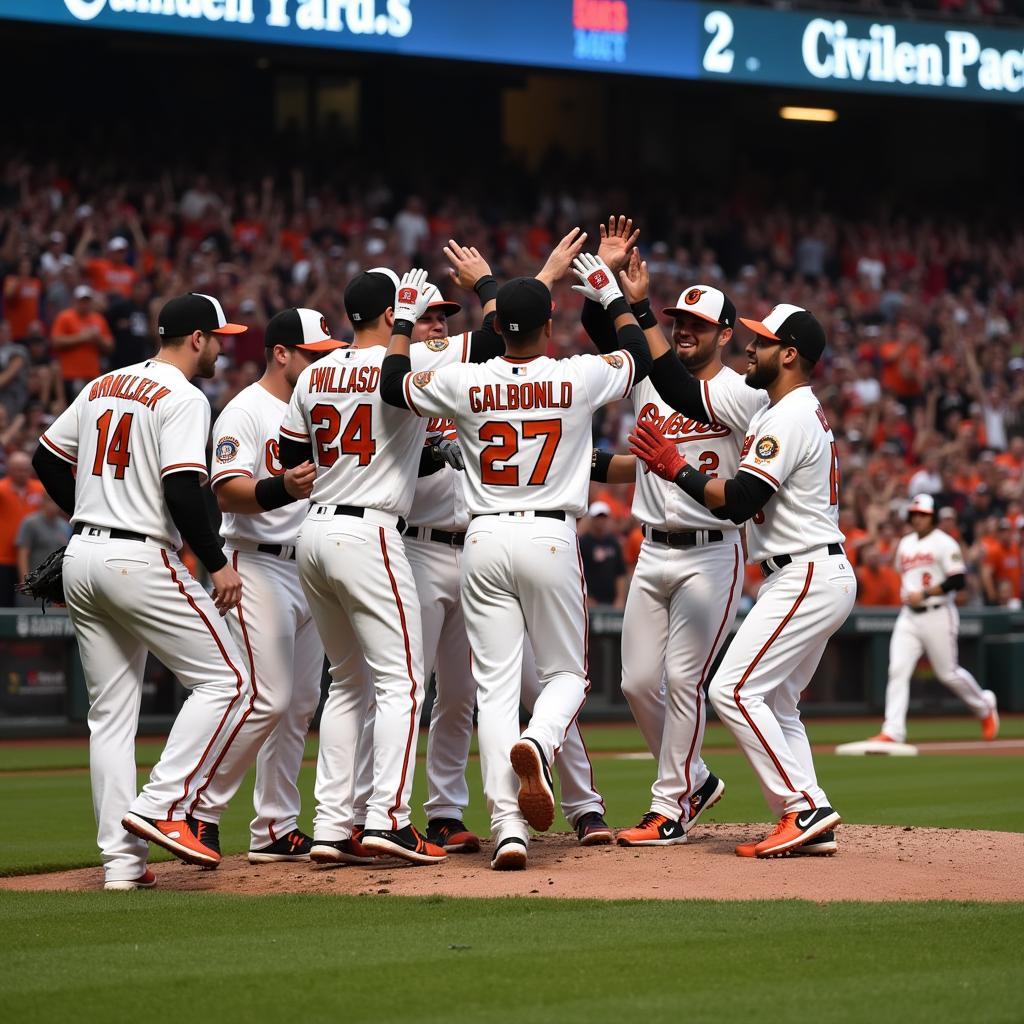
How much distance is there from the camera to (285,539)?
7.54 metres

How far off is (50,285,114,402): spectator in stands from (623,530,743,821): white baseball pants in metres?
10.3

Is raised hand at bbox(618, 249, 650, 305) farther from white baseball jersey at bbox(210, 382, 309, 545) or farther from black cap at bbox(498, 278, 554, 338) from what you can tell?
white baseball jersey at bbox(210, 382, 309, 545)

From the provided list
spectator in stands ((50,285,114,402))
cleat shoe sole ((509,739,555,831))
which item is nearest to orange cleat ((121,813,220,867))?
cleat shoe sole ((509,739,555,831))

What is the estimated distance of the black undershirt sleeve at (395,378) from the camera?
687cm

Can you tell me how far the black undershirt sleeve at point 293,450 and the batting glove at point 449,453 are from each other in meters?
0.53

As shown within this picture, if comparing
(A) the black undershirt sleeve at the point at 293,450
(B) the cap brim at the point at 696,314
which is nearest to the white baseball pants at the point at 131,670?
(A) the black undershirt sleeve at the point at 293,450

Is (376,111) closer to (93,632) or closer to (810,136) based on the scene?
(810,136)

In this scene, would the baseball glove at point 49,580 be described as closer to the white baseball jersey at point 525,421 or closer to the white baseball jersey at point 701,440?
the white baseball jersey at point 525,421

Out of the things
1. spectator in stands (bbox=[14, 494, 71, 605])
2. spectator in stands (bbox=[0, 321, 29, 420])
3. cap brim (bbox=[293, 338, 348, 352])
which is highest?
spectator in stands (bbox=[0, 321, 29, 420])

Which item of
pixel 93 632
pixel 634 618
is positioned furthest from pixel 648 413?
pixel 93 632

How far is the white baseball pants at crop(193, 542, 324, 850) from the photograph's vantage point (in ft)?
23.9

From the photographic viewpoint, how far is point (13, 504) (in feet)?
48.7

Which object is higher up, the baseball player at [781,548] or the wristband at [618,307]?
the wristband at [618,307]

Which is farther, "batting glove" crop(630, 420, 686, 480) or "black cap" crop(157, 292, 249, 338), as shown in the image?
"batting glove" crop(630, 420, 686, 480)
